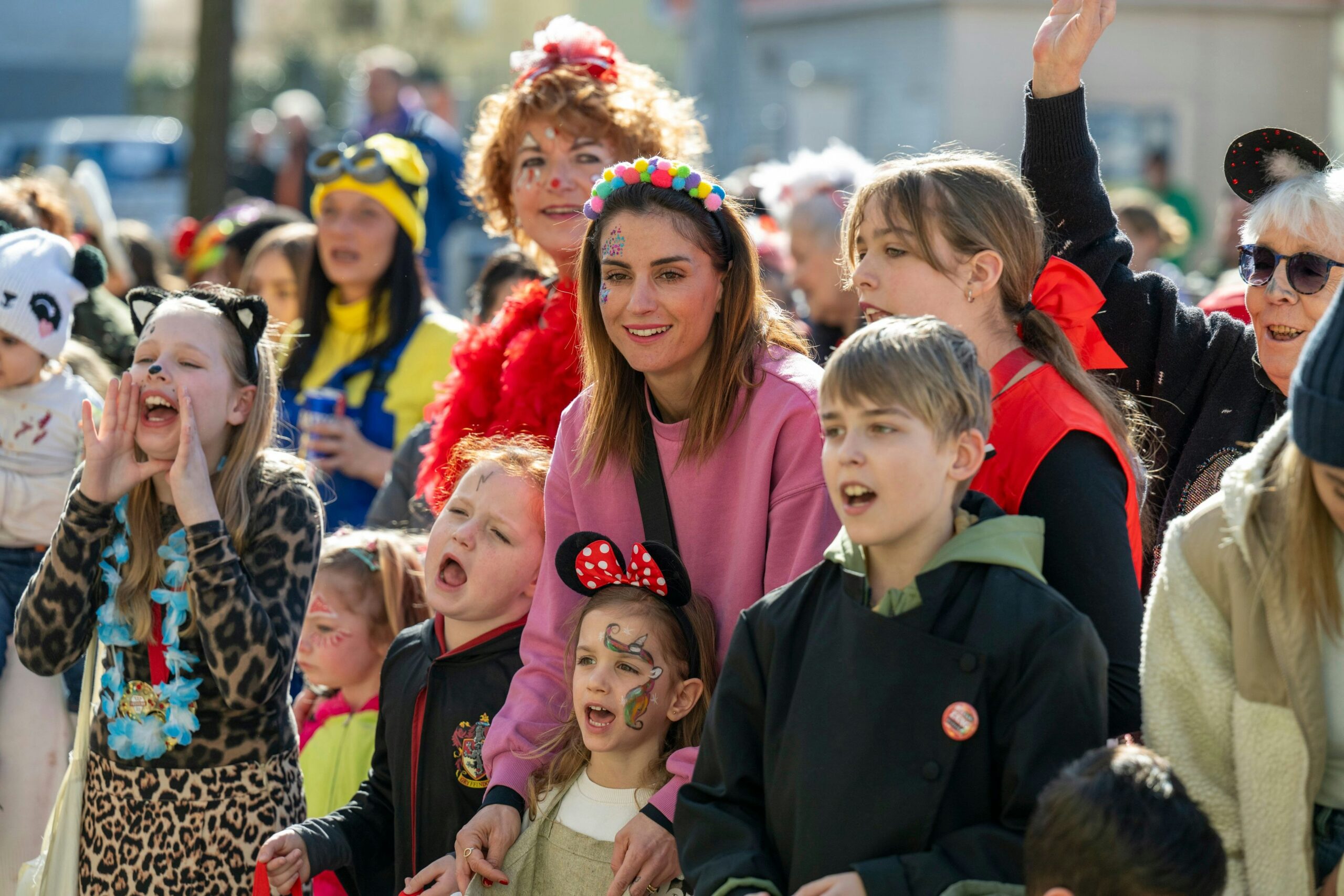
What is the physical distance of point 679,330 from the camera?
2998 mm

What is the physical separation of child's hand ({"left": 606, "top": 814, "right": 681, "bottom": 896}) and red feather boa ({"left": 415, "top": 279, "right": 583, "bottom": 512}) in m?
1.25

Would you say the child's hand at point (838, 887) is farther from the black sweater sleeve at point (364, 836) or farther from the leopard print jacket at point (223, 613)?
the leopard print jacket at point (223, 613)

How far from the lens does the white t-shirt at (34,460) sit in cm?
417

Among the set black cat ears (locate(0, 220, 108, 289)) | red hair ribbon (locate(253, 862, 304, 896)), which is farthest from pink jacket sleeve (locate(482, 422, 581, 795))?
black cat ears (locate(0, 220, 108, 289))

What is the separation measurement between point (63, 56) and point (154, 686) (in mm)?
21544

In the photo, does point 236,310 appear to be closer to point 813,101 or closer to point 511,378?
point 511,378

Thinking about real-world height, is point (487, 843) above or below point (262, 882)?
above

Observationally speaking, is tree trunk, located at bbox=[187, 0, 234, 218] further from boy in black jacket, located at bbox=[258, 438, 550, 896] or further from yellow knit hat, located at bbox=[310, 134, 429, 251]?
boy in black jacket, located at bbox=[258, 438, 550, 896]

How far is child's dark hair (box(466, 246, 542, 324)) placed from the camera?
221 inches

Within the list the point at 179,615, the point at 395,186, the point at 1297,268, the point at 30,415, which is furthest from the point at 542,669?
the point at 395,186

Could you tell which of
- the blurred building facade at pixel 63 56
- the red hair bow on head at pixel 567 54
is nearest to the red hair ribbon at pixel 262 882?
the red hair bow on head at pixel 567 54

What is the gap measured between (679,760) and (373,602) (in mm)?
1613

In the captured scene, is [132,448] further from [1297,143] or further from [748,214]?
[1297,143]

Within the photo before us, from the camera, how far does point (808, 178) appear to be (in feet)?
22.3
